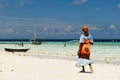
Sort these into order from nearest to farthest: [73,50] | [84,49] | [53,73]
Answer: [53,73], [84,49], [73,50]

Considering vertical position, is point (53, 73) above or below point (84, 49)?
below

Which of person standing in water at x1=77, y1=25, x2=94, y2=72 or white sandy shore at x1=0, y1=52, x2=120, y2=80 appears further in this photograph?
person standing in water at x1=77, y1=25, x2=94, y2=72

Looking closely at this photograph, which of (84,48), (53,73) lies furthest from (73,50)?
(53,73)

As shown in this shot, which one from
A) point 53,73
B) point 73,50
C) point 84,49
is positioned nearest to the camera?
point 53,73

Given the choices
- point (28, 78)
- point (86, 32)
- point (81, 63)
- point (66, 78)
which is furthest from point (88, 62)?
point (28, 78)

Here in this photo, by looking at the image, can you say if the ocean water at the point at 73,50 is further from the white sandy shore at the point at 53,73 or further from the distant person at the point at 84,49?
the distant person at the point at 84,49

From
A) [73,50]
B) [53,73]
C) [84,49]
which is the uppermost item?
[84,49]

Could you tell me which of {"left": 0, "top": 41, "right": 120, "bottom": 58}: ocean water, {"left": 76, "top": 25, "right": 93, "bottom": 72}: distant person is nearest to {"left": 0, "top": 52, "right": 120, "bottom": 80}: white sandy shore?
{"left": 76, "top": 25, "right": 93, "bottom": 72}: distant person

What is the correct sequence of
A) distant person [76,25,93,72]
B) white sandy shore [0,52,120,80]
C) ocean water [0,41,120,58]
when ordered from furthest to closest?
ocean water [0,41,120,58], distant person [76,25,93,72], white sandy shore [0,52,120,80]

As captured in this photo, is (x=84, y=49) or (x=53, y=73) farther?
(x=84, y=49)

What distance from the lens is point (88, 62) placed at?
45.4 feet

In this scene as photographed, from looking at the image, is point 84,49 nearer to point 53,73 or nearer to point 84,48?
point 84,48

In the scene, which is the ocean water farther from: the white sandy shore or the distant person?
the distant person

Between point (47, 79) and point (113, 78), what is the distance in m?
2.28
